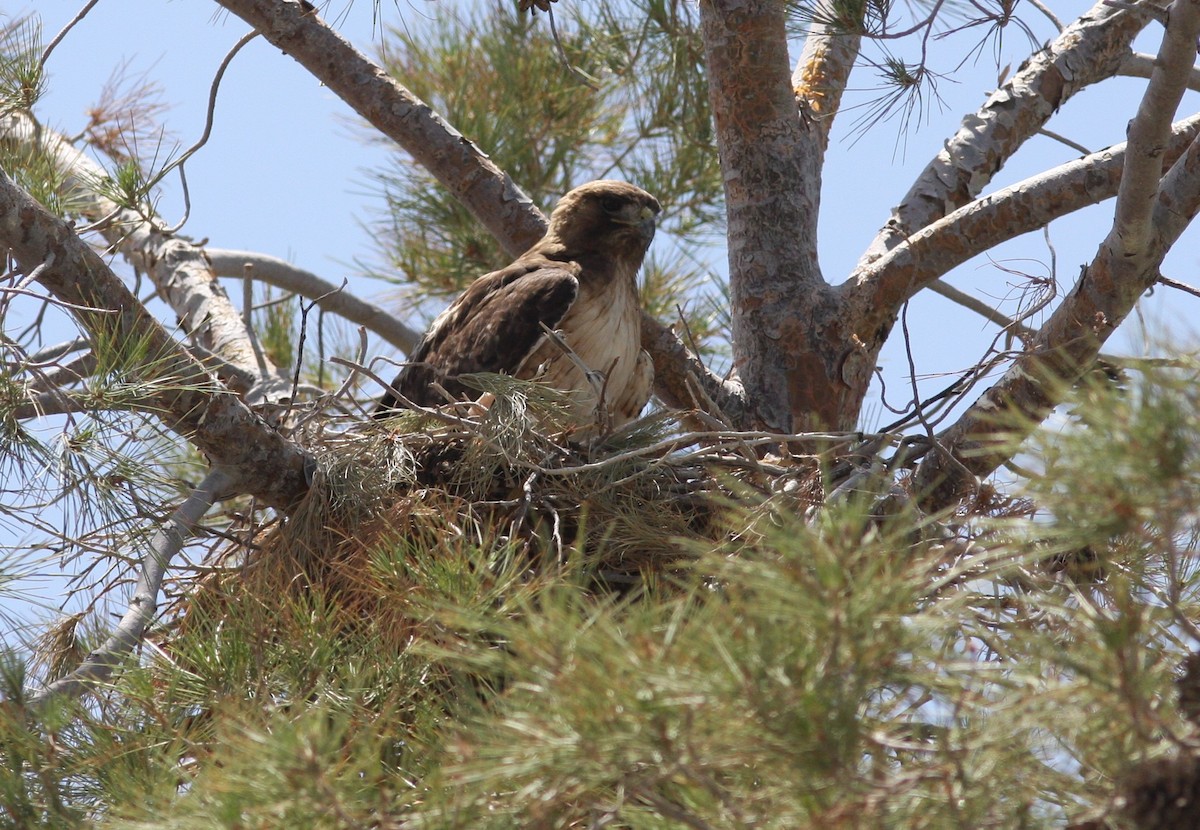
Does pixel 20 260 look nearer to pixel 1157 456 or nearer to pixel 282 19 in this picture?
pixel 282 19

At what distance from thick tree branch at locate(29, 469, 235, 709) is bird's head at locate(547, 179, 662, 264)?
2003mm

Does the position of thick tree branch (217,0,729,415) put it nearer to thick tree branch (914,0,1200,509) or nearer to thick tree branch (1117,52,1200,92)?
thick tree branch (914,0,1200,509)

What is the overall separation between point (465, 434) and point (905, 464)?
1.25 m

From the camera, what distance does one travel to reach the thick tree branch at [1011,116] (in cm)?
525

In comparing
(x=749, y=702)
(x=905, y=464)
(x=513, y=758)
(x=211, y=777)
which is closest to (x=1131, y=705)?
(x=749, y=702)

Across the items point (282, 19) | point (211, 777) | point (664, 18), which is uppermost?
point (664, 18)

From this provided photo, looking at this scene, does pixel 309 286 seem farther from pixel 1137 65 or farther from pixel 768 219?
pixel 1137 65

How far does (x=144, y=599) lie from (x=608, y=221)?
2694mm

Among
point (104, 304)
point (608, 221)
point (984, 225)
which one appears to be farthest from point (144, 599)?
point (984, 225)

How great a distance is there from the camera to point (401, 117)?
502cm

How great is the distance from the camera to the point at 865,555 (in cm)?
180

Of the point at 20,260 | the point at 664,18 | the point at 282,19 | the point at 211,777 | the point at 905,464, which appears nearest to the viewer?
the point at 211,777

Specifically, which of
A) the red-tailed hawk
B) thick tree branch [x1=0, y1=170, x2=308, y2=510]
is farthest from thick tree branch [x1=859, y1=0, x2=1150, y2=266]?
thick tree branch [x1=0, y1=170, x2=308, y2=510]

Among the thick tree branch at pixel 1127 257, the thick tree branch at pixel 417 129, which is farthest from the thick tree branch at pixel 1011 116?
the thick tree branch at pixel 1127 257
